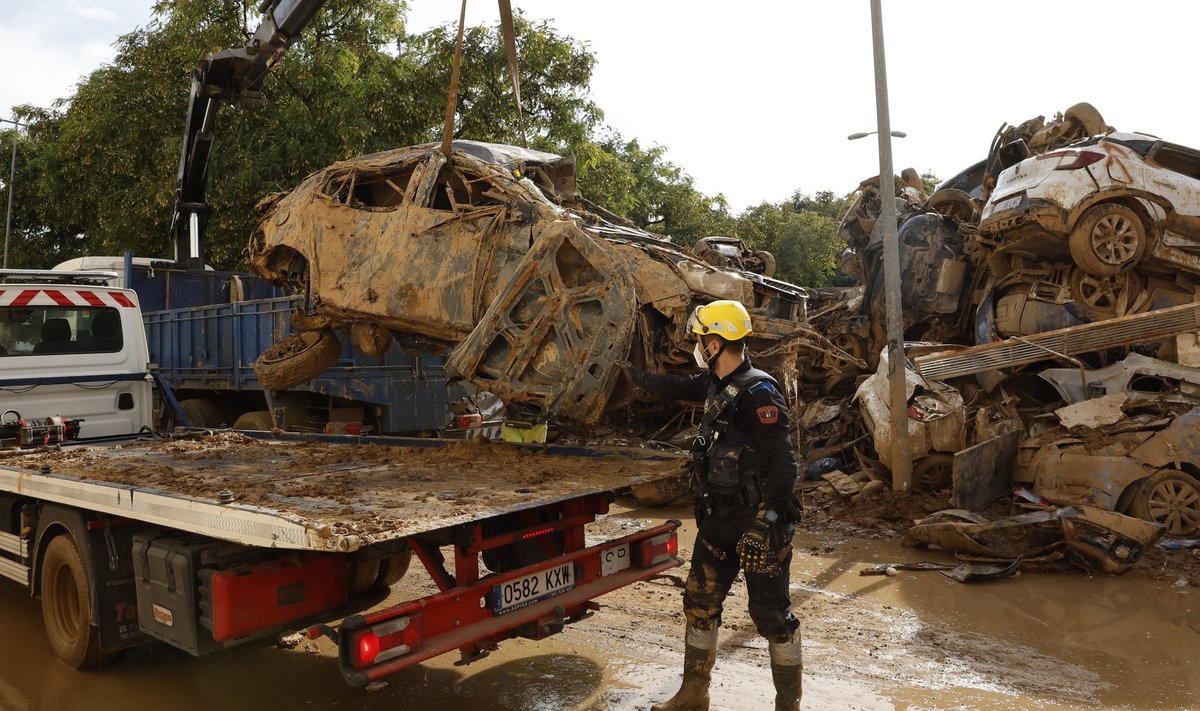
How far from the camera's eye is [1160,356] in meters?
7.57

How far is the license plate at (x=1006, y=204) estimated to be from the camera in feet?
27.8

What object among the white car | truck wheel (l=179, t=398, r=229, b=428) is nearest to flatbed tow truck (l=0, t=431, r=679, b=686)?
truck wheel (l=179, t=398, r=229, b=428)

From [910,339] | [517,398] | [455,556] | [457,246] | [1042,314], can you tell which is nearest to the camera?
[455,556]

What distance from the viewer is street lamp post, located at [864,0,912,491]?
778 centimetres

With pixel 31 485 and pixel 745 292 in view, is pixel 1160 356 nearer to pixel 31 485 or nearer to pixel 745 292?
pixel 745 292

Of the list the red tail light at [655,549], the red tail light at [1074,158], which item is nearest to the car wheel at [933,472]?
the red tail light at [1074,158]

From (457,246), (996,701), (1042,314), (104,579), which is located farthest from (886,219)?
(104,579)

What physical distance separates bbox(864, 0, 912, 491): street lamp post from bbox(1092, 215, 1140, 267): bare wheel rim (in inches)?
80.8

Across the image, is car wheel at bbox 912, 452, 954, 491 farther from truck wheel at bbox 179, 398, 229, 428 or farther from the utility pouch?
truck wheel at bbox 179, 398, 229, 428

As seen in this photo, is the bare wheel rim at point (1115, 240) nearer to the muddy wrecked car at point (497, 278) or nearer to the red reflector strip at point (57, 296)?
the muddy wrecked car at point (497, 278)

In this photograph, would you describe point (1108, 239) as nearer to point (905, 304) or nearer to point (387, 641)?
point (905, 304)

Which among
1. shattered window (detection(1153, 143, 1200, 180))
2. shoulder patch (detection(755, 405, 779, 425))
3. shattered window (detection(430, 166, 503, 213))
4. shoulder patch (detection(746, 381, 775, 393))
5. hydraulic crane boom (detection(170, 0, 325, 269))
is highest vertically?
hydraulic crane boom (detection(170, 0, 325, 269))

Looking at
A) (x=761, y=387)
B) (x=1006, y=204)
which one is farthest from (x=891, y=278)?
(x=761, y=387)

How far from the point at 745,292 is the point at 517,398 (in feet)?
→ 5.25
